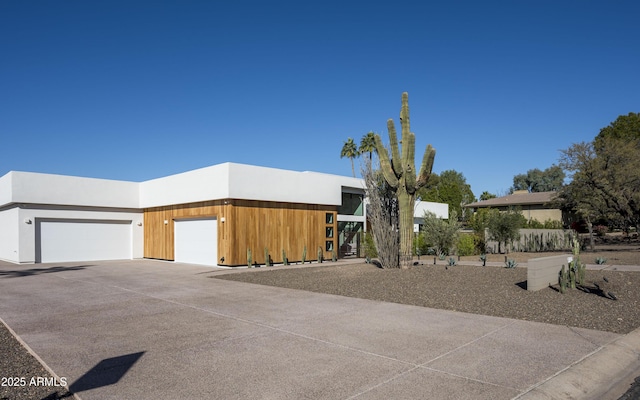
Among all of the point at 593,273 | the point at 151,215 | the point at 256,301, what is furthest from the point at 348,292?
the point at 151,215

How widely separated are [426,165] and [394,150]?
3.97 feet

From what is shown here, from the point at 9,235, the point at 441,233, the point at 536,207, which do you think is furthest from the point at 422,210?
the point at 9,235

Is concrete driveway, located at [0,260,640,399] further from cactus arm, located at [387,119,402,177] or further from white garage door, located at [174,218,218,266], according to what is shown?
white garage door, located at [174,218,218,266]

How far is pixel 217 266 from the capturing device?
19078 mm

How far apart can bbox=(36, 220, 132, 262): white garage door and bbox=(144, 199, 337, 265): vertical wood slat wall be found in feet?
5.74

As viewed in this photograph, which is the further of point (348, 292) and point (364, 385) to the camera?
point (348, 292)

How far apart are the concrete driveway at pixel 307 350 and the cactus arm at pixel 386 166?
19.6ft

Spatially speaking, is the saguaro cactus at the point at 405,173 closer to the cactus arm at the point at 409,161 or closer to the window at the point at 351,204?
the cactus arm at the point at 409,161

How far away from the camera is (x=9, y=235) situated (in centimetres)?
2294

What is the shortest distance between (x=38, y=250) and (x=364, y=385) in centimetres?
2234

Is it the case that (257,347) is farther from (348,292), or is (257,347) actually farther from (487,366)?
(348,292)

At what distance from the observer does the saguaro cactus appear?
1503 cm

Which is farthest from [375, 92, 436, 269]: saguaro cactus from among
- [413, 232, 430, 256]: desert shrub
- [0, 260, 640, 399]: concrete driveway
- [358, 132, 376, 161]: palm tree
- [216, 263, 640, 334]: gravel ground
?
[358, 132, 376, 161]: palm tree

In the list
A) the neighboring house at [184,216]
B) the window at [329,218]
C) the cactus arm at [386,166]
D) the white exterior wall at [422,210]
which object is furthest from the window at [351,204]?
the cactus arm at [386,166]
